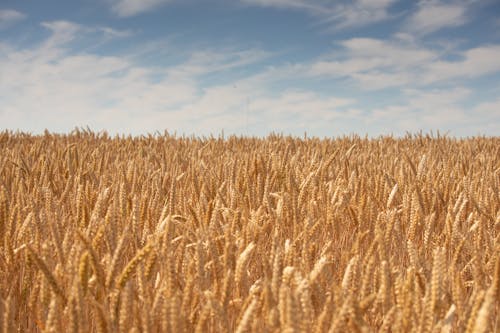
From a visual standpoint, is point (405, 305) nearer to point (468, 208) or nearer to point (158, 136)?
point (468, 208)

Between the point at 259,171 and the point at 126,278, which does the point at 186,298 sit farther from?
the point at 259,171

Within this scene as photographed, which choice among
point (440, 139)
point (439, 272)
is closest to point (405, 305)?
point (439, 272)

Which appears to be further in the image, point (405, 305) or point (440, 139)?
point (440, 139)

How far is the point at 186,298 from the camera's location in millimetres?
889

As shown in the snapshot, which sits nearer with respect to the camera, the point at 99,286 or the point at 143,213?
the point at 99,286

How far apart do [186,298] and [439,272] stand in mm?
437

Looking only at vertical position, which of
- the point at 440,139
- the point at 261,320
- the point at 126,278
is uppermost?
the point at 440,139

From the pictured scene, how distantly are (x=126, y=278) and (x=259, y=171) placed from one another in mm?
1729

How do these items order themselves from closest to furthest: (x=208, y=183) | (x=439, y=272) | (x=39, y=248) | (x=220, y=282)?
(x=439, y=272)
(x=220, y=282)
(x=39, y=248)
(x=208, y=183)

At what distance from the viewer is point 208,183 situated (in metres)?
2.27

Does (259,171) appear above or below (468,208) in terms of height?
above

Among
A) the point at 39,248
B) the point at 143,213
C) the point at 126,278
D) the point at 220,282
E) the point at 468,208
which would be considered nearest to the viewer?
the point at 126,278

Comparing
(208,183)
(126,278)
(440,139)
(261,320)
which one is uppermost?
(440,139)

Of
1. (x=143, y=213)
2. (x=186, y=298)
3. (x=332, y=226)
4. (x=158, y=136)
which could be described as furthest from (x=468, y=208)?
(x=158, y=136)
